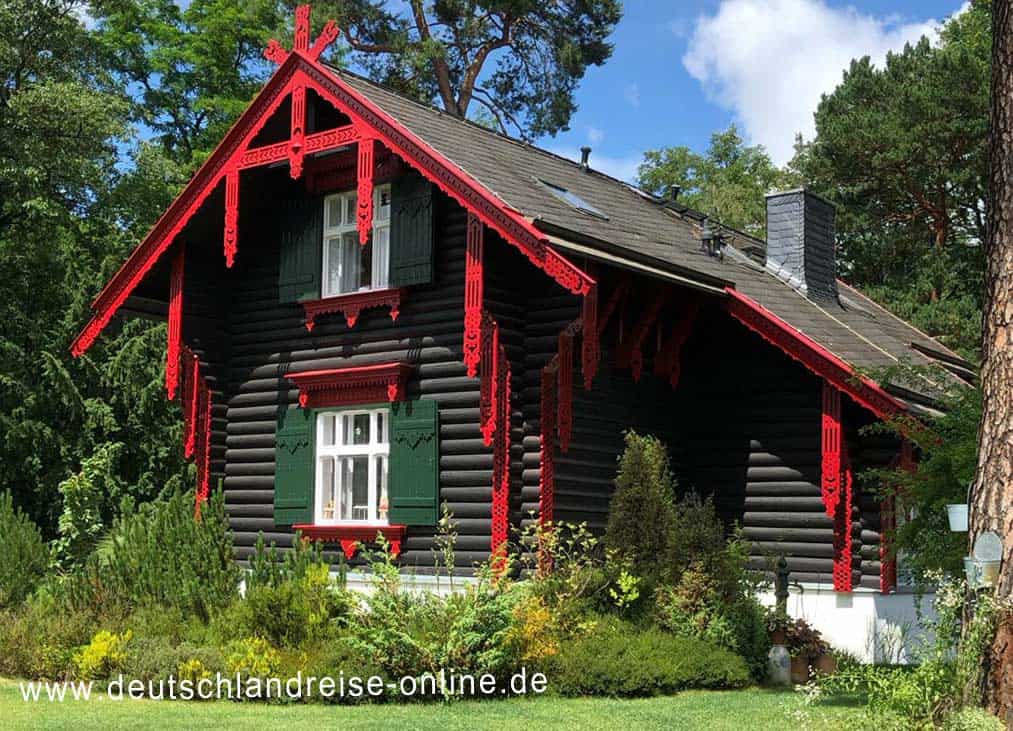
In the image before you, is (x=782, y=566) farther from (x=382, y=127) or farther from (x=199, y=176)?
(x=199, y=176)

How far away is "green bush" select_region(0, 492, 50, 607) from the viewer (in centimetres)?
1606

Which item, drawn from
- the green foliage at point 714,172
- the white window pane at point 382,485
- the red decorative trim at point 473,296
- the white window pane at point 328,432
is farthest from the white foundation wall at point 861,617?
the green foliage at point 714,172

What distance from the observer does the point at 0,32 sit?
89.4ft

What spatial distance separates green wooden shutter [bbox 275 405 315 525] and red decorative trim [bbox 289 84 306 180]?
3381 mm

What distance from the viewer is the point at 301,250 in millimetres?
17875

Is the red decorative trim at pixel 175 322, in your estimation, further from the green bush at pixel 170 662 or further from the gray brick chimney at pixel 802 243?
the gray brick chimney at pixel 802 243

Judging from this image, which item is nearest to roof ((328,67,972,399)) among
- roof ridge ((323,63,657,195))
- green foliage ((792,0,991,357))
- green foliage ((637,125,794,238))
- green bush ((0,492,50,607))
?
roof ridge ((323,63,657,195))

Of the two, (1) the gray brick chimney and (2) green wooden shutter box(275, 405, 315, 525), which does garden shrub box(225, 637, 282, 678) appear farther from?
(1) the gray brick chimney

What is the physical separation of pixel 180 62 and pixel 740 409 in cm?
2377

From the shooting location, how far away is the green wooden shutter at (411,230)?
16.4 m

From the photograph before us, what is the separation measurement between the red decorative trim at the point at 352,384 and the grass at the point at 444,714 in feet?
18.3

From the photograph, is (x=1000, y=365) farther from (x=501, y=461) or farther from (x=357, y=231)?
(x=357, y=231)

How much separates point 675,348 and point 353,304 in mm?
4462

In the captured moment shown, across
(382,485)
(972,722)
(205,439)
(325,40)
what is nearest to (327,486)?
(382,485)
